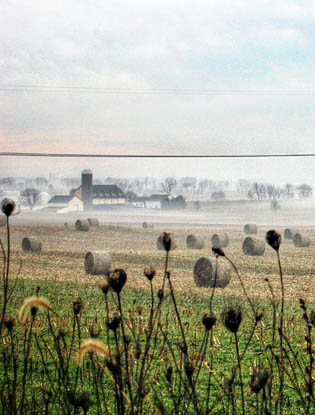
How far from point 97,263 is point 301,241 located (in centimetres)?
1208

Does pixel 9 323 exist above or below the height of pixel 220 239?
above

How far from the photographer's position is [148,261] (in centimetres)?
2109

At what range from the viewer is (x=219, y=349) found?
20.9 ft

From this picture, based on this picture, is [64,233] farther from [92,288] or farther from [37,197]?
[37,197]

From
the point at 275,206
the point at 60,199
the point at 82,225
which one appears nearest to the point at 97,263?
the point at 82,225

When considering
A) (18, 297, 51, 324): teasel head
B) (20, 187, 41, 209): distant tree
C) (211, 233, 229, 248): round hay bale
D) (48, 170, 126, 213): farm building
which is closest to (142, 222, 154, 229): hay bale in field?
(211, 233, 229, 248): round hay bale

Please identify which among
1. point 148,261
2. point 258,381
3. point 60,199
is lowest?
point 148,261

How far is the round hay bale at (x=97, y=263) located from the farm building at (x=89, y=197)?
41981 millimetres

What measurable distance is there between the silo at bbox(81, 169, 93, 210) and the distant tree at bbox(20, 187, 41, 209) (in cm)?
482

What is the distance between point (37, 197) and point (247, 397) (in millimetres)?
53614

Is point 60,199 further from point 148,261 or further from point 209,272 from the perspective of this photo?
point 209,272

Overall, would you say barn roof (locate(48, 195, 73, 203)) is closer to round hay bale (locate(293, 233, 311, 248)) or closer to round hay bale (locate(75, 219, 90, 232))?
round hay bale (locate(75, 219, 90, 232))

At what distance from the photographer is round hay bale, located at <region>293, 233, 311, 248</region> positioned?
81.5 feet

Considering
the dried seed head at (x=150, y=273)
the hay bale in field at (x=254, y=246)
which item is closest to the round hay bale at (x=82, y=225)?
the hay bale in field at (x=254, y=246)
